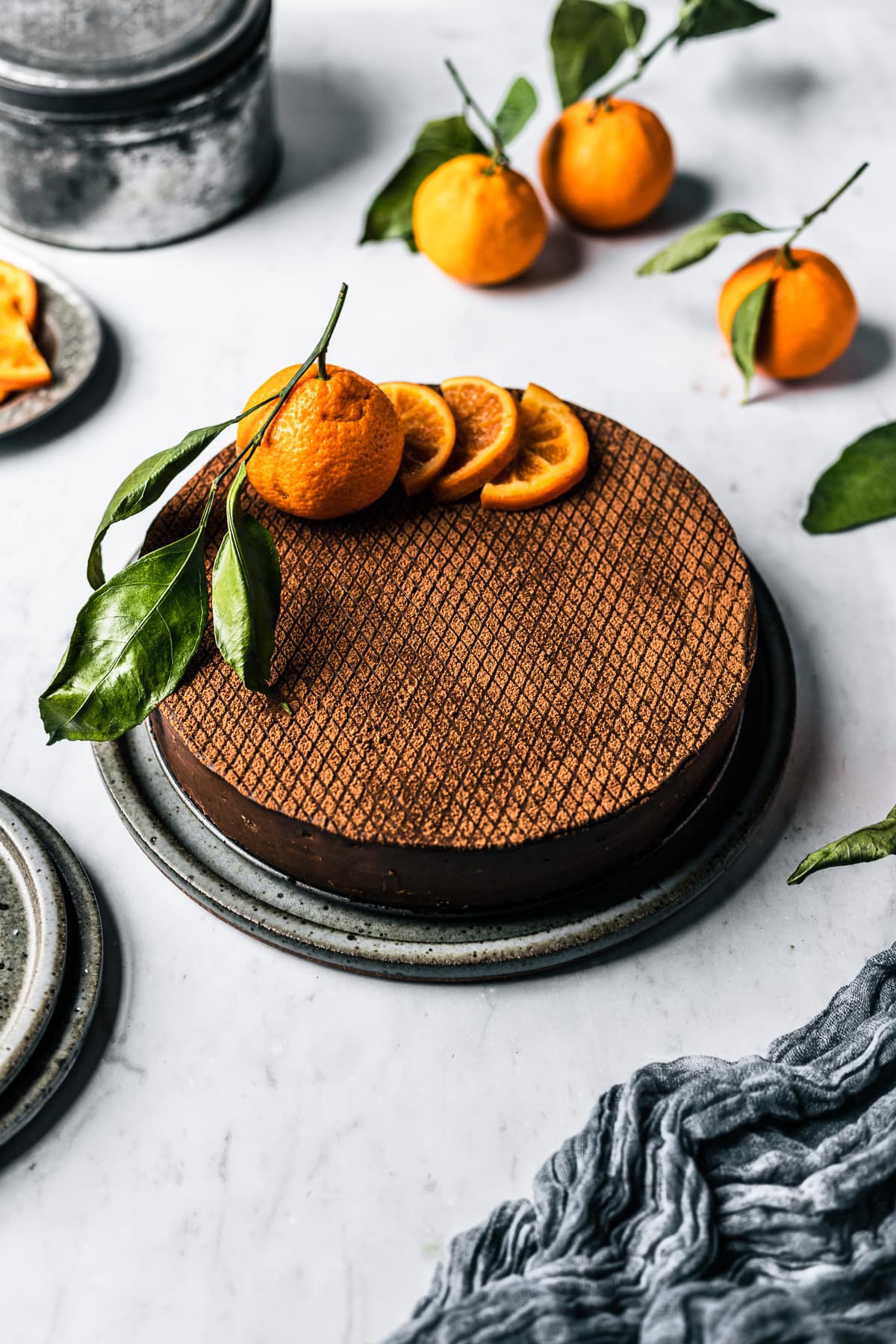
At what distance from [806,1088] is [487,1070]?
24 cm

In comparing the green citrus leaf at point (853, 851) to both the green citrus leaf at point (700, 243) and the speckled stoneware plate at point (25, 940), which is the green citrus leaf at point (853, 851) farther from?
the green citrus leaf at point (700, 243)

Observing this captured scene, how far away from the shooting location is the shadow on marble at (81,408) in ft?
4.82

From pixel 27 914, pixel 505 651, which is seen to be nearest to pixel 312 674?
pixel 505 651

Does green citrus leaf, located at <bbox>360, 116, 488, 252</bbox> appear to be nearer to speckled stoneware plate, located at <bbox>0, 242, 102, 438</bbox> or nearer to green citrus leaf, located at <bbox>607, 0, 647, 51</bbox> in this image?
green citrus leaf, located at <bbox>607, 0, 647, 51</bbox>

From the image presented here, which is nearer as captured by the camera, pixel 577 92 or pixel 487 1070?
pixel 487 1070

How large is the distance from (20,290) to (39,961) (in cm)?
80

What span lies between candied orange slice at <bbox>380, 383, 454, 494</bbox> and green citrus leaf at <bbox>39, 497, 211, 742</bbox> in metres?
0.21

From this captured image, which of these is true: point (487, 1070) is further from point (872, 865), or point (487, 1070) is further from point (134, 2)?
point (134, 2)

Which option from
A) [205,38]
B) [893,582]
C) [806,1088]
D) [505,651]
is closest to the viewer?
[806,1088]

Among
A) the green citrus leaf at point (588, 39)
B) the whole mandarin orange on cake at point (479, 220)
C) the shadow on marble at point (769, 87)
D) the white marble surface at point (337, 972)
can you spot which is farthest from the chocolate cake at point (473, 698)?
the shadow on marble at point (769, 87)

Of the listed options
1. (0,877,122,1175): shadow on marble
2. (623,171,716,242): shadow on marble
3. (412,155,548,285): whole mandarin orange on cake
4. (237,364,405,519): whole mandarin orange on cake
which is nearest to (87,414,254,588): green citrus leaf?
(237,364,405,519): whole mandarin orange on cake

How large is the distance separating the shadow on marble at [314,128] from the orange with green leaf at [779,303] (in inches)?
19.0

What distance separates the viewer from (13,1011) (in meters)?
1.04

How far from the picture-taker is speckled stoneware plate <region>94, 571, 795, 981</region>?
1073 mm
